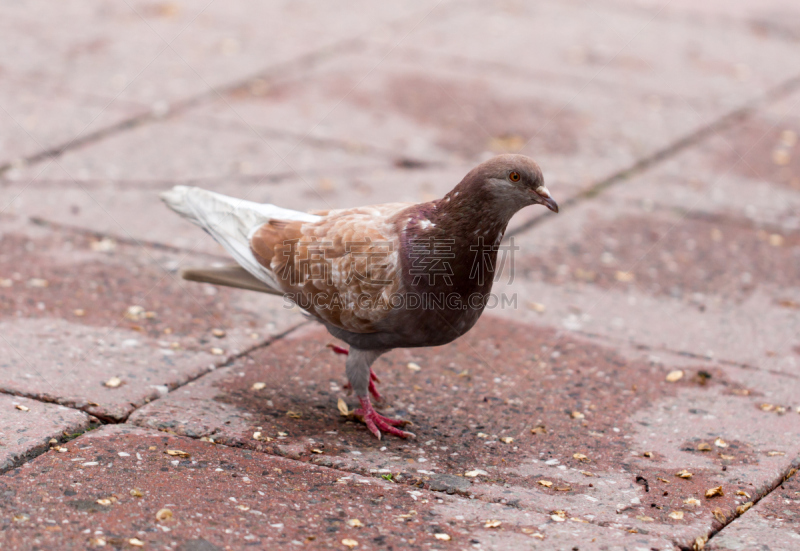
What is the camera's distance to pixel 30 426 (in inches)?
129

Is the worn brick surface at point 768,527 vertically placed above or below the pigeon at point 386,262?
below

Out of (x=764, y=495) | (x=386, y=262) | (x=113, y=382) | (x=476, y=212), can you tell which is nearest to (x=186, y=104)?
(x=113, y=382)

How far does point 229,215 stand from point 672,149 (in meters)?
4.22

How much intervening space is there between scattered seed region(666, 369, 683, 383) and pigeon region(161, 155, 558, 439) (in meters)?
1.13

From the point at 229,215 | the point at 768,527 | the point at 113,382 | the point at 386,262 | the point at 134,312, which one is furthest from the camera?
the point at 134,312

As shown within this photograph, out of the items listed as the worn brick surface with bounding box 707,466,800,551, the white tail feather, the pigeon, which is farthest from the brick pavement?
the white tail feather

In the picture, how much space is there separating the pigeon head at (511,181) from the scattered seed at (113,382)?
64.4 inches

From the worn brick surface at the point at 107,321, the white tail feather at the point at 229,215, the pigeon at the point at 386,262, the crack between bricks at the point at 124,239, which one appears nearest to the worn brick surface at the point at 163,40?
the crack between bricks at the point at 124,239

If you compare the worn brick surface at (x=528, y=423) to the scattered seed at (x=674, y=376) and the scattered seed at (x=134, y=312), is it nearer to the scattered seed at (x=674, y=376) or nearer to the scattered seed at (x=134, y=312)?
the scattered seed at (x=674, y=376)

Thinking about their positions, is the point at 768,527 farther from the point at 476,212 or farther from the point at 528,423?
the point at 476,212

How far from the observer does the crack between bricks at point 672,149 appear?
232 inches

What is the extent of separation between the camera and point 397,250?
3.45 metres

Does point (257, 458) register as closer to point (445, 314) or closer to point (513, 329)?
point (445, 314)

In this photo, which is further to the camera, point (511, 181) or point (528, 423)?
point (528, 423)
